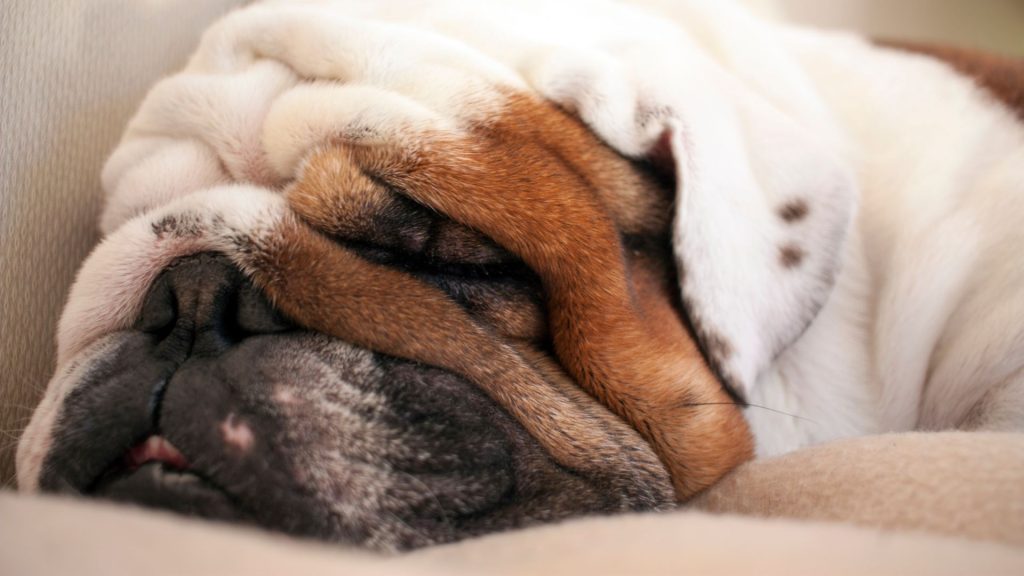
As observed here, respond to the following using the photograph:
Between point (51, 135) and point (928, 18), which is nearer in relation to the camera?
point (51, 135)

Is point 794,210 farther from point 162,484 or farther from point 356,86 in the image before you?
point 162,484

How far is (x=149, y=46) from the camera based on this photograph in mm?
1614

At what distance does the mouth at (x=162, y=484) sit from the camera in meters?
0.84

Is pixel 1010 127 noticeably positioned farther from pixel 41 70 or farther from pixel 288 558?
pixel 41 70

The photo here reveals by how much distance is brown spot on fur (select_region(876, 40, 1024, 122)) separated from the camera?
4.92ft

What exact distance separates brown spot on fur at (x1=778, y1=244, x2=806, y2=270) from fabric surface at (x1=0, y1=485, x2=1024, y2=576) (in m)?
0.57

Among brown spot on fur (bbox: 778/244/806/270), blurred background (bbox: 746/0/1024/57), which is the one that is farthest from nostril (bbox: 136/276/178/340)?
blurred background (bbox: 746/0/1024/57)

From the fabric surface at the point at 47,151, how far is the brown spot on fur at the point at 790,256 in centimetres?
119

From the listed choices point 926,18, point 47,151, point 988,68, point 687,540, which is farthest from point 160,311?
point 926,18

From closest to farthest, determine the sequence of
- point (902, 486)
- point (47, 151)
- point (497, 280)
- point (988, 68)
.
Result: point (902, 486), point (497, 280), point (47, 151), point (988, 68)

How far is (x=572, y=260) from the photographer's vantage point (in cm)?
106

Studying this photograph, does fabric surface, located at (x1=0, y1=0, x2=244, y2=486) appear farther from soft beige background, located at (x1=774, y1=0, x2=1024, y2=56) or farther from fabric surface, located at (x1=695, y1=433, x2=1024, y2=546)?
soft beige background, located at (x1=774, y1=0, x2=1024, y2=56)

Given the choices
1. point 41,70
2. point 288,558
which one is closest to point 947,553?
point 288,558

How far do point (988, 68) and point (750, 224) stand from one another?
82 centimetres
